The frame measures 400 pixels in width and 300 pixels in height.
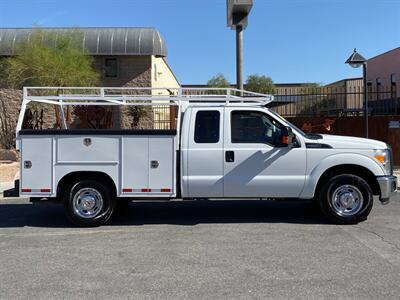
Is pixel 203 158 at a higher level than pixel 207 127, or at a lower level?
lower

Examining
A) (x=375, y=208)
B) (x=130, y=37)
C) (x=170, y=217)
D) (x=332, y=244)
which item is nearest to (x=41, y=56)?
(x=130, y=37)

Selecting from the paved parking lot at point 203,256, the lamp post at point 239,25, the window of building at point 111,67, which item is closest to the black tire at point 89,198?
the paved parking lot at point 203,256

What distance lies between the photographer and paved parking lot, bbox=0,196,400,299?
538cm

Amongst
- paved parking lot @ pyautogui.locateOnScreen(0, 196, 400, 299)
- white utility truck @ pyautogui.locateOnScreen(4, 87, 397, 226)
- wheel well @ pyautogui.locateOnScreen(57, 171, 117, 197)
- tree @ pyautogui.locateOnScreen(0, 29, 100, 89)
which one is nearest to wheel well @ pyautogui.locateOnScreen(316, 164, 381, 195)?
white utility truck @ pyautogui.locateOnScreen(4, 87, 397, 226)

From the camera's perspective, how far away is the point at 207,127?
344 inches

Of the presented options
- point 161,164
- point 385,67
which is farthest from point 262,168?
point 385,67

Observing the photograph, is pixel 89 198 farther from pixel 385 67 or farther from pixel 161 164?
pixel 385 67

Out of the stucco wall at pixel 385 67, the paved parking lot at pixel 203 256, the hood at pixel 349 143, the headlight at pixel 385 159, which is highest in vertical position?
the stucco wall at pixel 385 67

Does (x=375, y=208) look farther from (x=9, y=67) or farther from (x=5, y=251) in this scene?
(x=9, y=67)

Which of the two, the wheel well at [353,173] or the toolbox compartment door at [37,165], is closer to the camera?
the toolbox compartment door at [37,165]

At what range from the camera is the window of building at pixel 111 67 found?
28547mm

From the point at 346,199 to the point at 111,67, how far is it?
72.1ft

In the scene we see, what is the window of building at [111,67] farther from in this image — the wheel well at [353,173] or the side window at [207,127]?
the wheel well at [353,173]

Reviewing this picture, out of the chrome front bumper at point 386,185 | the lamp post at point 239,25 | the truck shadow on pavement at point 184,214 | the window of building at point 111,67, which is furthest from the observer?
the window of building at point 111,67
